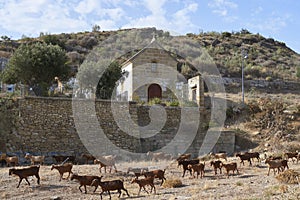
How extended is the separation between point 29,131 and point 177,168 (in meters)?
9.32

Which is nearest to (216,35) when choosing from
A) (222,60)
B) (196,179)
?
(222,60)

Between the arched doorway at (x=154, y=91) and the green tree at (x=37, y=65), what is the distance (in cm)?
706

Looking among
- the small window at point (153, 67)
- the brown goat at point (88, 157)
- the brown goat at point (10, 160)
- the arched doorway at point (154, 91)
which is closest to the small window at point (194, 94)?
the arched doorway at point (154, 91)

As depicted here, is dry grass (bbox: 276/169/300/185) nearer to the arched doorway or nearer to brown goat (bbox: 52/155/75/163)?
brown goat (bbox: 52/155/75/163)

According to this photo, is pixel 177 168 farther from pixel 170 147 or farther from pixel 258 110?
pixel 258 110

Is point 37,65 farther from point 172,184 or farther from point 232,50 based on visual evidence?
point 232,50

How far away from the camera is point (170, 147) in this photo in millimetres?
25312

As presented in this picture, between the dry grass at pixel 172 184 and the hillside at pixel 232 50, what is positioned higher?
the hillside at pixel 232 50

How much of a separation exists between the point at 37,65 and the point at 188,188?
18.9 metres

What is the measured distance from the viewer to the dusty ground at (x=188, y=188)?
11.4m

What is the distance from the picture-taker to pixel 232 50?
6781 centimetres

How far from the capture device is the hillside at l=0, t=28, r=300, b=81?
52906mm

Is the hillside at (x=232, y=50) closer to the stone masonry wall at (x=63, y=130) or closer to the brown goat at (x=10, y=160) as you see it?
the stone masonry wall at (x=63, y=130)

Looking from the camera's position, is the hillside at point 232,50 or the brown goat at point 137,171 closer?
the brown goat at point 137,171
